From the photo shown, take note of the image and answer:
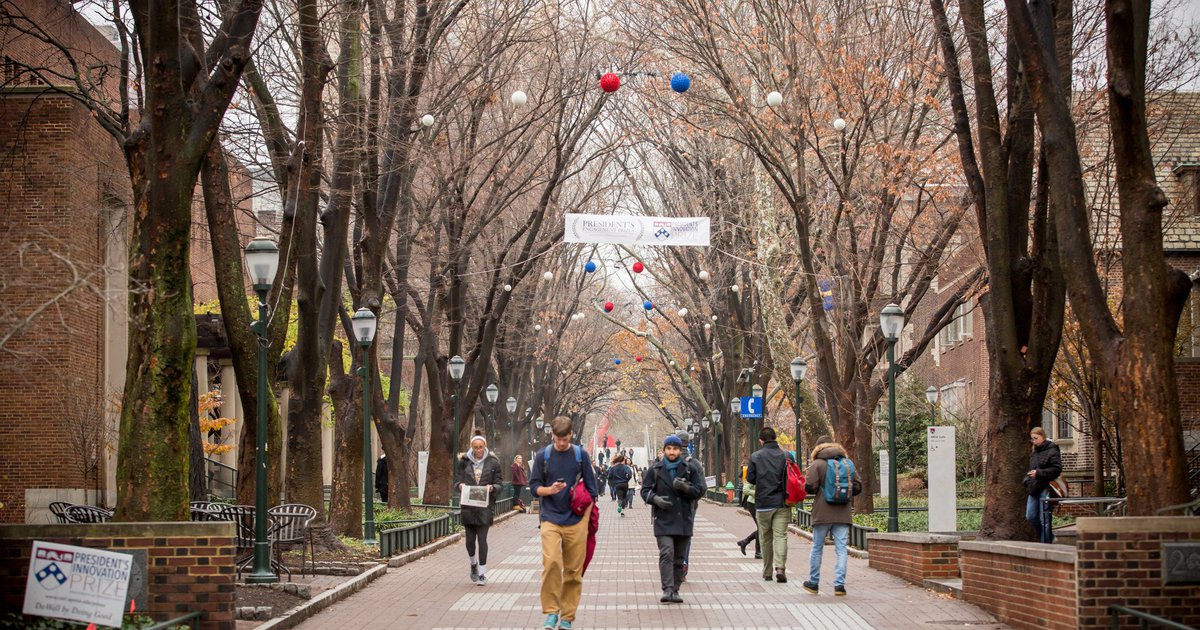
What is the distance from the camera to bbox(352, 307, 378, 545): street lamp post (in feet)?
68.6

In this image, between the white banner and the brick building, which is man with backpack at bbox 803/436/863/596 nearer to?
the brick building

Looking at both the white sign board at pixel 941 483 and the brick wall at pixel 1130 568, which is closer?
the brick wall at pixel 1130 568

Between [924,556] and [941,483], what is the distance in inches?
141

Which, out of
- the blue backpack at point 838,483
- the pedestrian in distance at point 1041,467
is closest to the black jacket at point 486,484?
the blue backpack at point 838,483

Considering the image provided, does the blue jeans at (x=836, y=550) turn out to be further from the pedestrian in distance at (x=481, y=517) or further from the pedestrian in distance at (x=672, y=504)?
the pedestrian in distance at (x=481, y=517)

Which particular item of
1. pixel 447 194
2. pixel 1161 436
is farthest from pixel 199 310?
pixel 1161 436

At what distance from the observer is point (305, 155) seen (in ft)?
56.4

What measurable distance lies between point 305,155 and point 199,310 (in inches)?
880

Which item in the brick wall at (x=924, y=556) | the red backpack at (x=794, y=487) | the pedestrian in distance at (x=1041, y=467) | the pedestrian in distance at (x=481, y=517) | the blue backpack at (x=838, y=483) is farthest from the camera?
the pedestrian in distance at (x=481, y=517)

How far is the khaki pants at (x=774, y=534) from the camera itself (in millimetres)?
15516

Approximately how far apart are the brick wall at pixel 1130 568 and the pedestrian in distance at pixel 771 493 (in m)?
5.52

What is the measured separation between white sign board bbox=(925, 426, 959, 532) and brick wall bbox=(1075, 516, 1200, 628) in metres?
8.73

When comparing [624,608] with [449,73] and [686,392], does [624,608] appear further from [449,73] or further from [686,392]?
[686,392]

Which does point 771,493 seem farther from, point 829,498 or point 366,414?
point 366,414
